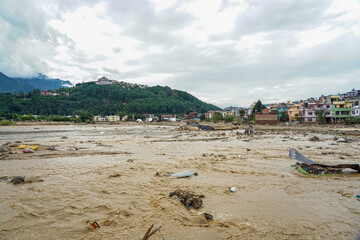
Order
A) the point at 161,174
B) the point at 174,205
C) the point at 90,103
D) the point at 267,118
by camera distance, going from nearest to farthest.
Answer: the point at 174,205 < the point at 161,174 < the point at 267,118 < the point at 90,103

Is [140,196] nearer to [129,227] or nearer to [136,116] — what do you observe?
[129,227]

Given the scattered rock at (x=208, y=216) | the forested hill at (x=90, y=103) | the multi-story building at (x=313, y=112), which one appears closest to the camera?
the scattered rock at (x=208, y=216)

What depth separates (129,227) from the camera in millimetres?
3672

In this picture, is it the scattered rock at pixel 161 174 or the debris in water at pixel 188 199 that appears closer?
the debris in water at pixel 188 199

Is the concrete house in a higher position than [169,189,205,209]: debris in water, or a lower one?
higher

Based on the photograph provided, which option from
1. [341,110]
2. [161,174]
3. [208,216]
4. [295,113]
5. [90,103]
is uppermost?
[90,103]

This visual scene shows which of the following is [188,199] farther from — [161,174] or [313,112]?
[313,112]

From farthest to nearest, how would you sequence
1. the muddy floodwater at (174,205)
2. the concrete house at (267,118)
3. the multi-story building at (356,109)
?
1. the concrete house at (267,118)
2. the multi-story building at (356,109)
3. the muddy floodwater at (174,205)

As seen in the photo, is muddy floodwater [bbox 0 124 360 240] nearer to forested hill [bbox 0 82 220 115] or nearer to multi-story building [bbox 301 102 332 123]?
multi-story building [bbox 301 102 332 123]

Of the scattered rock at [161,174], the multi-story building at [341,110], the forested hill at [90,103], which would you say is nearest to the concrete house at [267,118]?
the multi-story building at [341,110]

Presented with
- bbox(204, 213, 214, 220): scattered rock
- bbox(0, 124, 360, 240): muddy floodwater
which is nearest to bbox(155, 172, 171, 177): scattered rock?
bbox(0, 124, 360, 240): muddy floodwater

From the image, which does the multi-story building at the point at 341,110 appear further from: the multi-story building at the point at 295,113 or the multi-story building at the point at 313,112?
the multi-story building at the point at 295,113

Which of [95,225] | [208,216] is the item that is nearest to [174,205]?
[208,216]

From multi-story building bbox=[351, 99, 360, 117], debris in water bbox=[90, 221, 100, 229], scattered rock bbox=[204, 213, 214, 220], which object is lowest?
scattered rock bbox=[204, 213, 214, 220]
